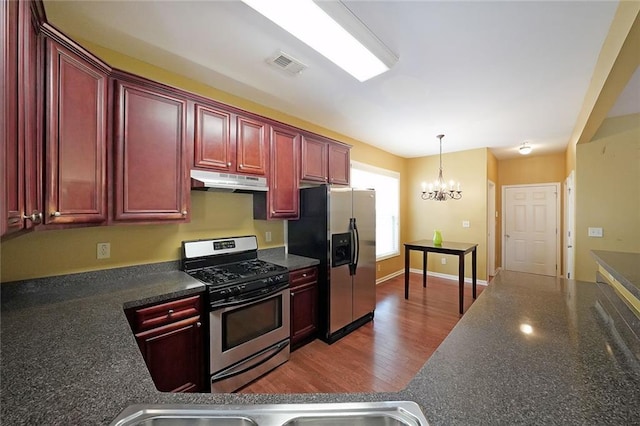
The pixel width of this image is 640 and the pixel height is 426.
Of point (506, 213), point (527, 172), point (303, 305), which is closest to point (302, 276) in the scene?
point (303, 305)

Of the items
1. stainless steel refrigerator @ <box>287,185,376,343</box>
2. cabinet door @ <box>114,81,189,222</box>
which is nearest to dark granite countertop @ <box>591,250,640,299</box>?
stainless steel refrigerator @ <box>287,185,376,343</box>

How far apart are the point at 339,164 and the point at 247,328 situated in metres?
2.32

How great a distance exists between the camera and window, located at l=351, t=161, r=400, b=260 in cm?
469

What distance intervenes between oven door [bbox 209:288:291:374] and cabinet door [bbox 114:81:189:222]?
2.95 feet

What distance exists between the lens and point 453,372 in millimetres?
808

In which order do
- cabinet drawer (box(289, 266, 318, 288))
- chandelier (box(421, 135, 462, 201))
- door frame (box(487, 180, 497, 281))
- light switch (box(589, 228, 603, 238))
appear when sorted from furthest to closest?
door frame (box(487, 180, 497, 281)), chandelier (box(421, 135, 462, 201)), light switch (box(589, 228, 603, 238)), cabinet drawer (box(289, 266, 318, 288))

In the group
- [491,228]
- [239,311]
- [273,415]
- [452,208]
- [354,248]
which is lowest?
[239,311]

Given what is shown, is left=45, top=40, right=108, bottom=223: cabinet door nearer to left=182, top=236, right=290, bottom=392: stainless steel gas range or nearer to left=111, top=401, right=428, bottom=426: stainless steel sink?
left=182, top=236, right=290, bottom=392: stainless steel gas range

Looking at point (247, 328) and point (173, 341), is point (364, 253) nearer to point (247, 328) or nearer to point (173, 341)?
point (247, 328)

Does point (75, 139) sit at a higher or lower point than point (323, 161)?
lower

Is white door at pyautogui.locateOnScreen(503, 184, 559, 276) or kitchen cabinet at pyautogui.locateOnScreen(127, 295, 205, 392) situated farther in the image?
white door at pyautogui.locateOnScreen(503, 184, 559, 276)

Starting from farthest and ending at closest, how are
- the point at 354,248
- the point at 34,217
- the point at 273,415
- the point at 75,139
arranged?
1. the point at 354,248
2. the point at 75,139
3. the point at 34,217
4. the point at 273,415

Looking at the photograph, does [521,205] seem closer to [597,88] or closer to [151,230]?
[597,88]

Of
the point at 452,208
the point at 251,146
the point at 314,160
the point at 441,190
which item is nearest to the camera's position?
the point at 251,146
